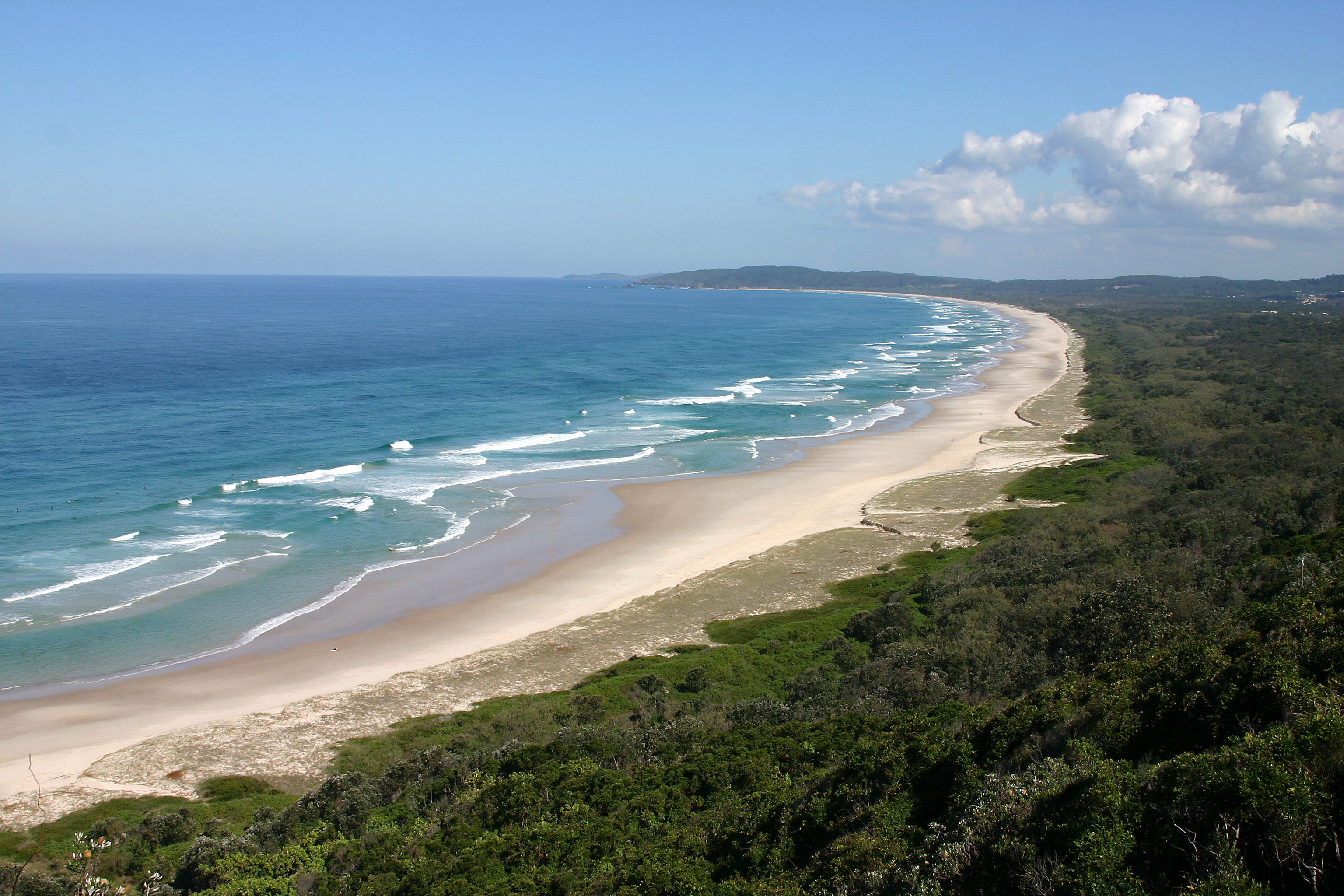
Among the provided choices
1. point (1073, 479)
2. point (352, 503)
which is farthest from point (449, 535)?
point (1073, 479)

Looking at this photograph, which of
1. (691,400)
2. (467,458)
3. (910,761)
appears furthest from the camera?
(691,400)

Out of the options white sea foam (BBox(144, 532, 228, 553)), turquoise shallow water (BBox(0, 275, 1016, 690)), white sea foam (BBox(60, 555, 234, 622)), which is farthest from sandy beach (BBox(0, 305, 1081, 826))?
white sea foam (BBox(144, 532, 228, 553))

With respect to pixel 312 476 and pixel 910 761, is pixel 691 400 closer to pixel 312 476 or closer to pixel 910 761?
pixel 312 476

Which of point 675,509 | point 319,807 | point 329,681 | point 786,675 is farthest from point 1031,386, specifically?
point 319,807

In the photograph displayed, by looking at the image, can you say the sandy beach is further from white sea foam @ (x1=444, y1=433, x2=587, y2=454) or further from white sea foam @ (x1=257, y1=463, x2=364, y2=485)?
white sea foam @ (x1=257, y1=463, x2=364, y2=485)

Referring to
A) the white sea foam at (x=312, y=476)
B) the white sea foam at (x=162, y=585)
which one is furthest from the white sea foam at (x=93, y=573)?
the white sea foam at (x=312, y=476)

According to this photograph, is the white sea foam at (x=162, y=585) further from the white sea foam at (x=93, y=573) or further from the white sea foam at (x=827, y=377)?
the white sea foam at (x=827, y=377)

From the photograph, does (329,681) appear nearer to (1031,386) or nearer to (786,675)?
(786,675)
